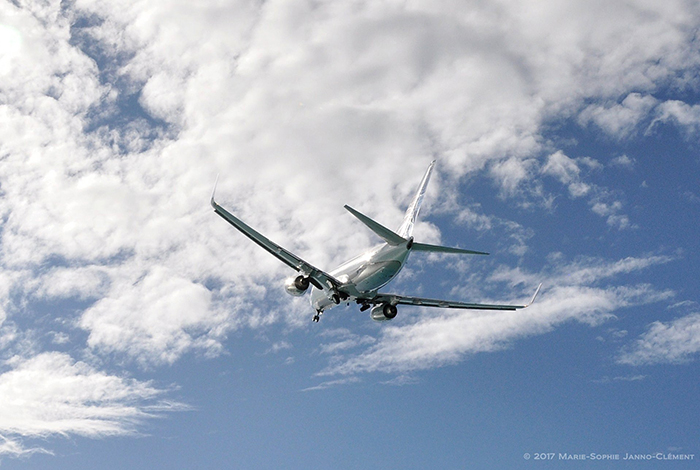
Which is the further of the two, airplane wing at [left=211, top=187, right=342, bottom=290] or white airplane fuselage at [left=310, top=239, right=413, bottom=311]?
white airplane fuselage at [left=310, top=239, right=413, bottom=311]

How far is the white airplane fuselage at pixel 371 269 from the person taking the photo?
40.4m

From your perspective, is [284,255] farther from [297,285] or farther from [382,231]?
[382,231]

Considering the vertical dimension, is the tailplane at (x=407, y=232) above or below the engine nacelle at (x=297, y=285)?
above

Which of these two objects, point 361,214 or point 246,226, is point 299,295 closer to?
point 246,226

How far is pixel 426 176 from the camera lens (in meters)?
49.7

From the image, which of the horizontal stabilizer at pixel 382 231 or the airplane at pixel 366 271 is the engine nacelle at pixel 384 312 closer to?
the airplane at pixel 366 271

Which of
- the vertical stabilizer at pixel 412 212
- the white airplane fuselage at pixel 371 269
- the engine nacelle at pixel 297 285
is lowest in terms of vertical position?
the engine nacelle at pixel 297 285

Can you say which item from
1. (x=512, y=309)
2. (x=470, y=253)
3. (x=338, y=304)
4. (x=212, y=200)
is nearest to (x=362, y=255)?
(x=338, y=304)

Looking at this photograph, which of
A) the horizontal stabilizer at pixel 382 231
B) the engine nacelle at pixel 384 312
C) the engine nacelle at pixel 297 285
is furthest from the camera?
the engine nacelle at pixel 384 312

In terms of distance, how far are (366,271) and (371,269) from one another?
59 cm

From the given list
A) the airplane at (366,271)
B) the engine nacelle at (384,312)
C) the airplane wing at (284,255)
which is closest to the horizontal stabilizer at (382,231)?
the airplane at (366,271)

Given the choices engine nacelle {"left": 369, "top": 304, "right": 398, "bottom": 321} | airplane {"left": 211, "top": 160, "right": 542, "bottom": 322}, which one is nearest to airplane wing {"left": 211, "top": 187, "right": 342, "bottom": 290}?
airplane {"left": 211, "top": 160, "right": 542, "bottom": 322}

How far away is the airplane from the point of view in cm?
3909

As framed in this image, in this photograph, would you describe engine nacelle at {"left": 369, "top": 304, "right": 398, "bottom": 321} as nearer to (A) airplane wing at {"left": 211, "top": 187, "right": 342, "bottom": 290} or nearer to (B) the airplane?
(B) the airplane
